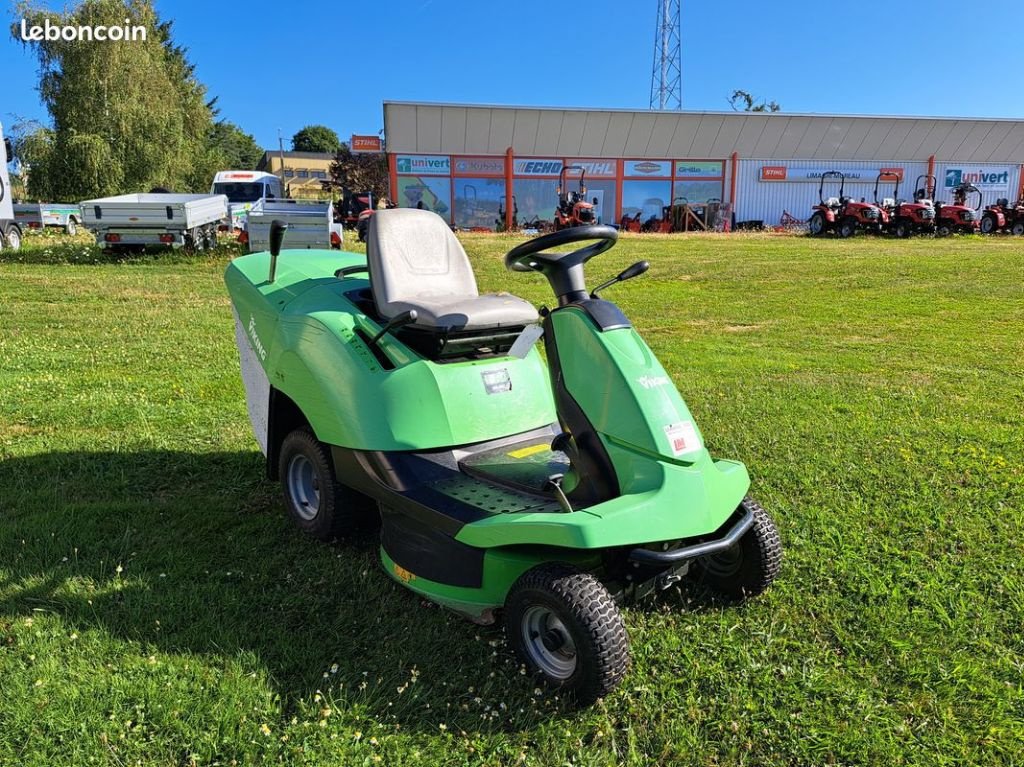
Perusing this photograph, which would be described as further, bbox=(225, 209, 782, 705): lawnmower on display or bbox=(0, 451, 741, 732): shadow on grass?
bbox=(0, 451, 741, 732): shadow on grass

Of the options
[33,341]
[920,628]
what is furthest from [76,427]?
[920,628]

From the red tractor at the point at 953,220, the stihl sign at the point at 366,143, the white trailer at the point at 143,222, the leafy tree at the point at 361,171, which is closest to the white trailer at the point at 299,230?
the white trailer at the point at 143,222

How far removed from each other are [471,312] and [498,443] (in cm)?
59

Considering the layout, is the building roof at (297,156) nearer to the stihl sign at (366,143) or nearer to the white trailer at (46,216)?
the stihl sign at (366,143)

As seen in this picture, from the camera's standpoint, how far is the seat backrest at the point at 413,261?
3.42 metres

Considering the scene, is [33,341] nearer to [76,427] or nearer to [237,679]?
[76,427]

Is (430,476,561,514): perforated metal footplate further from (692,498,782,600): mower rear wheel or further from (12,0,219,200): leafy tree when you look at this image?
(12,0,219,200): leafy tree

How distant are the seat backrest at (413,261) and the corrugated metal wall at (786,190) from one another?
28470 mm

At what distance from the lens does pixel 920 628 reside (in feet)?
9.25

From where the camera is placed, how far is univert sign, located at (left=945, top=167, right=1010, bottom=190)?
31.2 meters

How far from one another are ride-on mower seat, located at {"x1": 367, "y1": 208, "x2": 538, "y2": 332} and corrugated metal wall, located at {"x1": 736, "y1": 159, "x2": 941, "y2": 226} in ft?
93.5

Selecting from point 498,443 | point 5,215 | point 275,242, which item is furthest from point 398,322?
point 5,215

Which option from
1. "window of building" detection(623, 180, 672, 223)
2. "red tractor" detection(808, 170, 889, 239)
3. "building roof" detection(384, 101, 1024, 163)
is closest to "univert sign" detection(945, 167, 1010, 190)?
"building roof" detection(384, 101, 1024, 163)

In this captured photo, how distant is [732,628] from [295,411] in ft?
7.38
